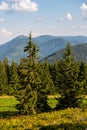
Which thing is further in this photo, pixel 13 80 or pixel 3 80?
pixel 3 80

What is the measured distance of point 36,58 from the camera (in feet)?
144

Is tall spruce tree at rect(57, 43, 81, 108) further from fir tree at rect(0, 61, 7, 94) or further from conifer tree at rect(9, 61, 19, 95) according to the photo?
fir tree at rect(0, 61, 7, 94)

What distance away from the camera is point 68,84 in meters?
44.7

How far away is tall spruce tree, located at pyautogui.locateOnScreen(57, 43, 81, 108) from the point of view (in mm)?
43594

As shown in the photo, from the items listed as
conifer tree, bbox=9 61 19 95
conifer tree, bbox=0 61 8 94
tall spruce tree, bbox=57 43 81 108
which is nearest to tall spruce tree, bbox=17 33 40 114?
tall spruce tree, bbox=57 43 81 108

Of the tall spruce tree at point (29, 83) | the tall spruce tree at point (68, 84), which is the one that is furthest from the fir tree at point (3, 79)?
the tall spruce tree at point (29, 83)

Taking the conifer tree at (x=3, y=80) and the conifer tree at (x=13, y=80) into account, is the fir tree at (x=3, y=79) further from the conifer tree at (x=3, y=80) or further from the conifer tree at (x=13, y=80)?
the conifer tree at (x=13, y=80)

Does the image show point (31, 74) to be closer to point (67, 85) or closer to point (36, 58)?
point (36, 58)

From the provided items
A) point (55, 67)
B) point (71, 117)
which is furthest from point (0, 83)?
point (71, 117)

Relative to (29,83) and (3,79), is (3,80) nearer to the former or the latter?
(3,79)

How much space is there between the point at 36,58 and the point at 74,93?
7131 mm

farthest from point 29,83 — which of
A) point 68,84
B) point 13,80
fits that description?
point 13,80

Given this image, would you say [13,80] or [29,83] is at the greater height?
[29,83]

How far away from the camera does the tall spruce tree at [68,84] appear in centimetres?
4359
